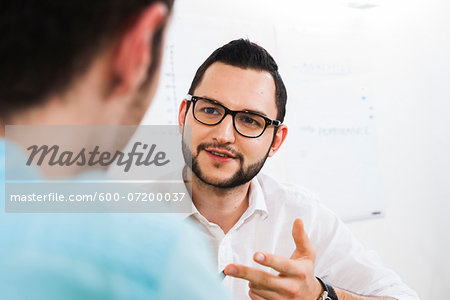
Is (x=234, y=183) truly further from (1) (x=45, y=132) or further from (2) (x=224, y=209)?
(1) (x=45, y=132)

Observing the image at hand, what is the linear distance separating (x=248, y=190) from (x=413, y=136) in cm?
141

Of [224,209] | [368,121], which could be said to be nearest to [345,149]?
[368,121]

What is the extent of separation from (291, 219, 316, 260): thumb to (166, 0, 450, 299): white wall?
4.16 feet

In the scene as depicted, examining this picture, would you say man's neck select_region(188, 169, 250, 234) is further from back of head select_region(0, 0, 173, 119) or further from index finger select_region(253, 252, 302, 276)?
back of head select_region(0, 0, 173, 119)

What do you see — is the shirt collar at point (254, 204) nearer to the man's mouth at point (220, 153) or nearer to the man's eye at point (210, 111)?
the man's mouth at point (220, 153)

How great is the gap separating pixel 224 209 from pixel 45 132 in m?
0.99

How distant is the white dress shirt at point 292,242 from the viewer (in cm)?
123

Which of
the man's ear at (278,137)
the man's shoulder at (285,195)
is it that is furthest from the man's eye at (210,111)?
the man's shoulder at (285,195)

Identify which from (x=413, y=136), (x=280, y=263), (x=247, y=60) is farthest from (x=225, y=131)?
(x=413, y=136)

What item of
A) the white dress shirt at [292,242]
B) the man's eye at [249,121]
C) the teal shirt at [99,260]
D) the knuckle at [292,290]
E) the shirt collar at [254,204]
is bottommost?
the white dress shirt at [292,242]

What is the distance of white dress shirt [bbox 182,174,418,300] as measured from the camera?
1.23 metres

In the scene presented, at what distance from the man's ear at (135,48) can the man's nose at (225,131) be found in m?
0.82

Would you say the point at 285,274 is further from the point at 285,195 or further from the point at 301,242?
the point at 285,195

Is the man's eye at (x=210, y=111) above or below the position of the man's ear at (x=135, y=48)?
below
